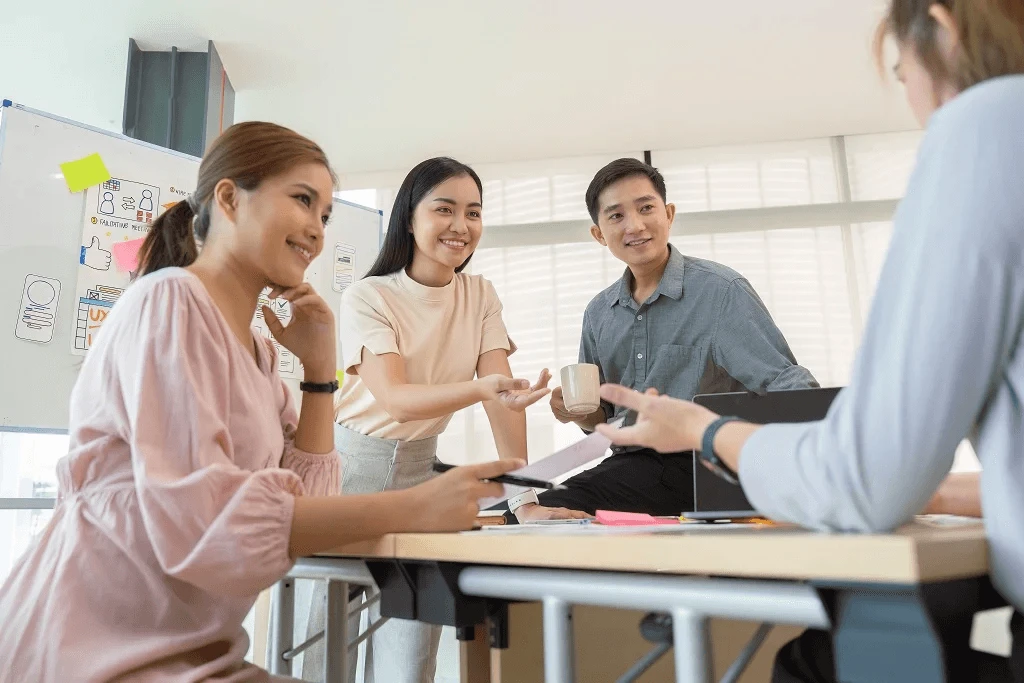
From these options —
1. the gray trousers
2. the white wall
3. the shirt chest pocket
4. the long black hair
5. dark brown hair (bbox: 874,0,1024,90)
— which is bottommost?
the gray trousers

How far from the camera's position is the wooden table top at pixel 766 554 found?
1.74 ft

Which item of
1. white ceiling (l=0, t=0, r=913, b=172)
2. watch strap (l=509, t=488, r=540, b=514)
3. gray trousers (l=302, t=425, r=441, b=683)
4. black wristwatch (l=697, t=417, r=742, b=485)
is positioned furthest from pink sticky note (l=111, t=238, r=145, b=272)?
black wristwatch (l=697, t=417, r=742, b=485)

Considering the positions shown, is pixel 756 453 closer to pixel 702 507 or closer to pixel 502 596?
pixel 502 596

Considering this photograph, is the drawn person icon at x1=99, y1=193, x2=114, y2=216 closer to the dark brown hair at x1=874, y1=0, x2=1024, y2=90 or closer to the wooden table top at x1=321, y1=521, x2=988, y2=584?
the wooden table top at x1=321, y1=521, x2=988, y2=584

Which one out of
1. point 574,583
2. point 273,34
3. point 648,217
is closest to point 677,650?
point 574,583

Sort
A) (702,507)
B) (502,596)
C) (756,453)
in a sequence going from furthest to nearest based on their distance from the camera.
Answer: (702,507) < (502,596) < (756,453)

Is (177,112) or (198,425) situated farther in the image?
(177,112)

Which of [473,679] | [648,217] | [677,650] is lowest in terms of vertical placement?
[473,679]

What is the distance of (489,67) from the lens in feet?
12.5

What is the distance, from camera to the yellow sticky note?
9.16ft

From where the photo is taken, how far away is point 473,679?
1112 millimetres

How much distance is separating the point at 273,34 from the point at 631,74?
169cm

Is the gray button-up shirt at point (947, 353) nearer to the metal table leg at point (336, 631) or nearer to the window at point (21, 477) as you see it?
the metal table leg at point (336, 631)

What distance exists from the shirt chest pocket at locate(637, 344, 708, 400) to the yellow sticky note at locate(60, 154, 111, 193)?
81.8 inches
